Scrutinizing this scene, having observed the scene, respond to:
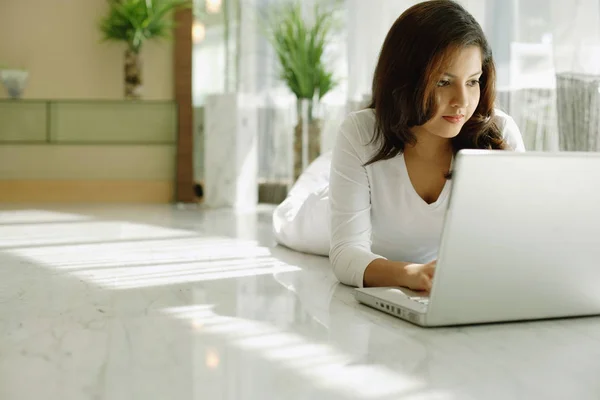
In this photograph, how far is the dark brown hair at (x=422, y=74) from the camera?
1.86 m

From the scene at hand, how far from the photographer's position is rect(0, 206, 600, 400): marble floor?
47.7 inches

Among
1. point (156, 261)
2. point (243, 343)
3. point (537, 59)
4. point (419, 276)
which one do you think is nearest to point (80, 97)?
point (156, 261)

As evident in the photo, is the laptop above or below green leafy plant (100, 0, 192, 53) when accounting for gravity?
below

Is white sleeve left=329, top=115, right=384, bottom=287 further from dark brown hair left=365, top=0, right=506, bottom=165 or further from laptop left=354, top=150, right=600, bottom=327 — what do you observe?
laptop left=354, top=150, right=600, bottom=327

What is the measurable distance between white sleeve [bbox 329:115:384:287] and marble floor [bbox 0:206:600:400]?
10 centimetres

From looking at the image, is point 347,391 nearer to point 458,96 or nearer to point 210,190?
point 458,96

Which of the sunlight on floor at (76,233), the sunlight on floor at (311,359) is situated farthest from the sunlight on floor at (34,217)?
the sunlight on floor at (311,359)

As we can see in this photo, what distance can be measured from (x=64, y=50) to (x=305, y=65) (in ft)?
6.90

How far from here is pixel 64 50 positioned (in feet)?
20.1

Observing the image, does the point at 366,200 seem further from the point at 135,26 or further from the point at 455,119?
the point at 135,26

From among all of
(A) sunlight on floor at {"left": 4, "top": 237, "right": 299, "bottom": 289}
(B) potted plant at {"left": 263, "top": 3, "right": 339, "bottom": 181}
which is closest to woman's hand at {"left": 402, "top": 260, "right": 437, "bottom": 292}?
(A) sunlight on floor at {"left": 4, "top": 237, "right": 299, "bottom": 289}

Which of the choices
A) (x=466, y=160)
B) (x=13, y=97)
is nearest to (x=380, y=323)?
(x=466, y=160)

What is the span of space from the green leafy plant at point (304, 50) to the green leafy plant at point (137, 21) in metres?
1.04

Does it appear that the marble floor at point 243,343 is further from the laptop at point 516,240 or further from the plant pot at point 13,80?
the plant pot at point 13,80
